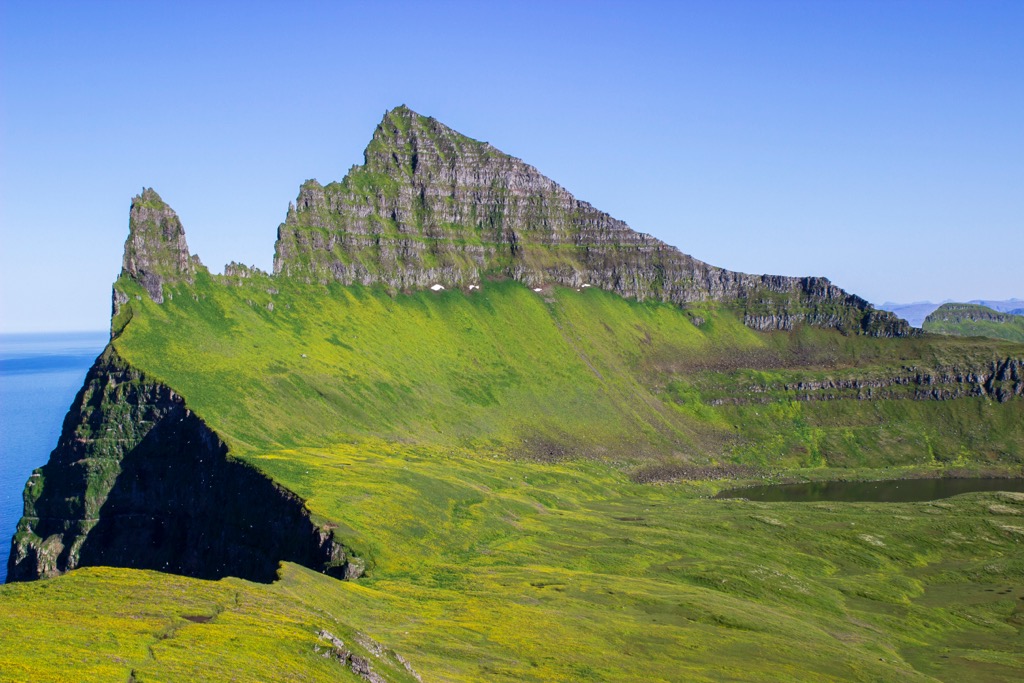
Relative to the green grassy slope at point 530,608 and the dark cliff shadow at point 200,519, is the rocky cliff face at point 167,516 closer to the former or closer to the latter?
the dark cliff shadow at point 200,519

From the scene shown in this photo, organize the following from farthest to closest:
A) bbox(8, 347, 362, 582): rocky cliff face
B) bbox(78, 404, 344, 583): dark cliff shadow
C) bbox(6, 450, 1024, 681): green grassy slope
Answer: bbox(8, 347, 362, 582): rocky cliff face
bbox(78, 404, 344, 583): dark cliff shadow
bbox(6, 450, 1024, 681): green grassy slope

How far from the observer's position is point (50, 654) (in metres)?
72.1

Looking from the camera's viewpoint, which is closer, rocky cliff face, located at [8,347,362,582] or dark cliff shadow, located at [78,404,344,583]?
dark cliff shadow, located at [78,404,344,583]

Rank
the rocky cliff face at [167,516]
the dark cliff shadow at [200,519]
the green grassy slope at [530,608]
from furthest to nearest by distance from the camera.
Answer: the rocky cliff face at [167,516]
the dark cliff shadow at [200,519]
the green grassy slope at [530,608]

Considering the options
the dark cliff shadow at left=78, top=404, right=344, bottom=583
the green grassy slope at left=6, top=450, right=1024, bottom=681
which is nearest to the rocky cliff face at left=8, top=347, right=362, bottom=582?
the dark cliff shadow at left=78, top=404, right=344, bottom=583

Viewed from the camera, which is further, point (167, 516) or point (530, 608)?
point (167, 516)

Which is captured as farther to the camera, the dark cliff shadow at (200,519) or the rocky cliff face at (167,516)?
the rocky cliff face at (167,516)

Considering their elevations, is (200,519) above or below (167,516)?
above

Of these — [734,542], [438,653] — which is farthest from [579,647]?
[734,542]

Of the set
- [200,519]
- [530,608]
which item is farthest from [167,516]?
[530,608]

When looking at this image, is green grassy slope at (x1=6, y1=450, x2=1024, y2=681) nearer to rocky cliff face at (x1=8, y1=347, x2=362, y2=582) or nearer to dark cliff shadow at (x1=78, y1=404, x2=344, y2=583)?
dark cliff shadow at (x1=78, y1=404, x2=344, y2=583)

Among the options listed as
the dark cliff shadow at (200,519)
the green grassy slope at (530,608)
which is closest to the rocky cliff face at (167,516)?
the dark cliff shadow at (200,519)

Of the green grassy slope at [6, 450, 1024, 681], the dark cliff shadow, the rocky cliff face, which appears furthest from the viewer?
the rocky cliff face

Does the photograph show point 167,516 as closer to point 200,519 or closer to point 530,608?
point 200,519
